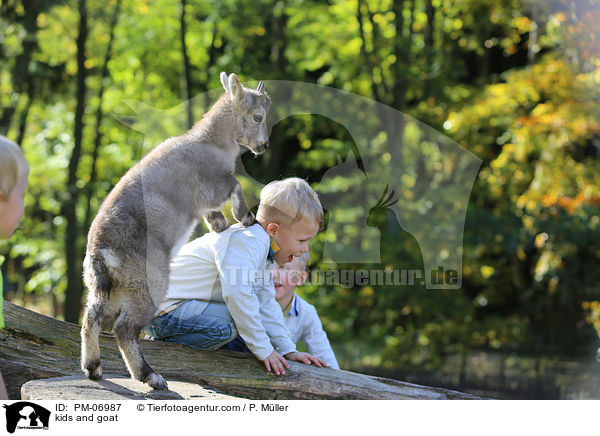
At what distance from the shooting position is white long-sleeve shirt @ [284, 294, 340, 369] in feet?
9.94

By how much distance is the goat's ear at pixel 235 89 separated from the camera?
108 inches

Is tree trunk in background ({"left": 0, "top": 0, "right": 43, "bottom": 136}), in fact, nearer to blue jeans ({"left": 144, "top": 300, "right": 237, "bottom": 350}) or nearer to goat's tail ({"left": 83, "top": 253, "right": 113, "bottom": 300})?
blue jeans ({"left": 144, "top": 300, "right": 237, "bottom": 350})

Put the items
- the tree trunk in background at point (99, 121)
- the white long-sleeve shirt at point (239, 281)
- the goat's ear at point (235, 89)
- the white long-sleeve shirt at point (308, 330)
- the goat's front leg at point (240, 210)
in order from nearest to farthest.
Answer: the white long-sleeve shirt at point (239, 281) → the goat's front leg at point (240, 210) → the goat's ear at point (235, 89) → the white long-sleeve shirt at point (308, 330) → the tree trunk in background at point (99, 121)

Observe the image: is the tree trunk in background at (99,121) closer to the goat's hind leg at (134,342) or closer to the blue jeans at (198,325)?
the blue jeans at (198,325)

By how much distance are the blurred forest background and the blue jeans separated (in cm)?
360

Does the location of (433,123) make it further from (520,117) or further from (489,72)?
(489,72)

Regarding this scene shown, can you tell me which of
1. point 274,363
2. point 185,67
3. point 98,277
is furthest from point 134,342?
point 185,67

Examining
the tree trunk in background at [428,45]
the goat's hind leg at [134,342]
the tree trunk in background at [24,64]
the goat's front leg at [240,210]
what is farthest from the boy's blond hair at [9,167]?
the tree trunk in background at [24,64]

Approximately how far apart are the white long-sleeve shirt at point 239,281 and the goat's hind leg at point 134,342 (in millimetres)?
196

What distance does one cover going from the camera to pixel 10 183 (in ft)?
6.40
